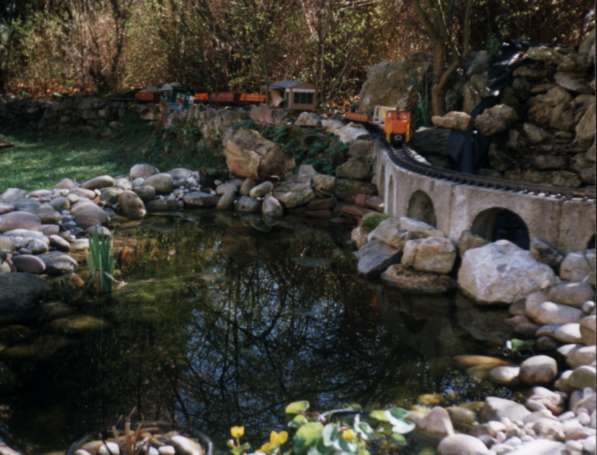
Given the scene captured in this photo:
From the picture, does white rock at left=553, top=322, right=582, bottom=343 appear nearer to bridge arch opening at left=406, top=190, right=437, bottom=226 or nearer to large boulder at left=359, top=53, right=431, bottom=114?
bridge arch opening at left=406, top=190, right=437, bottom=226

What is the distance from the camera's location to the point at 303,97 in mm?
13141

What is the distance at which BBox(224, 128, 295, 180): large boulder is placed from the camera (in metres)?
12.2

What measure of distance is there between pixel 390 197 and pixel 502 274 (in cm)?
295

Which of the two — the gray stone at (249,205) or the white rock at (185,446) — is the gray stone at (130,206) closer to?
the gray stone at (249,205)

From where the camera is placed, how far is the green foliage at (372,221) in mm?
9477

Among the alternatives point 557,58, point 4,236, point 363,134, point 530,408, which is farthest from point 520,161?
point 4,236

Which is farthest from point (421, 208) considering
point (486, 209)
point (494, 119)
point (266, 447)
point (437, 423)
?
point (266, 447)

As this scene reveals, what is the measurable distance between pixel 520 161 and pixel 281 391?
21.6 ft

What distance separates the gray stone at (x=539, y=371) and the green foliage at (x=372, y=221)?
4.13 metres

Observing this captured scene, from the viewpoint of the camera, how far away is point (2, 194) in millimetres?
11062

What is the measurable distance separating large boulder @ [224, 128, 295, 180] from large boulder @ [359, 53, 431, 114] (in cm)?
188

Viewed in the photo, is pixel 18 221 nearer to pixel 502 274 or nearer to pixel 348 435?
pixel 502 274

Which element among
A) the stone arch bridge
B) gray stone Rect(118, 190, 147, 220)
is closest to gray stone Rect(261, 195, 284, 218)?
the stone arch bridge

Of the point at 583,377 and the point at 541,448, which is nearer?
the point at 541,448
